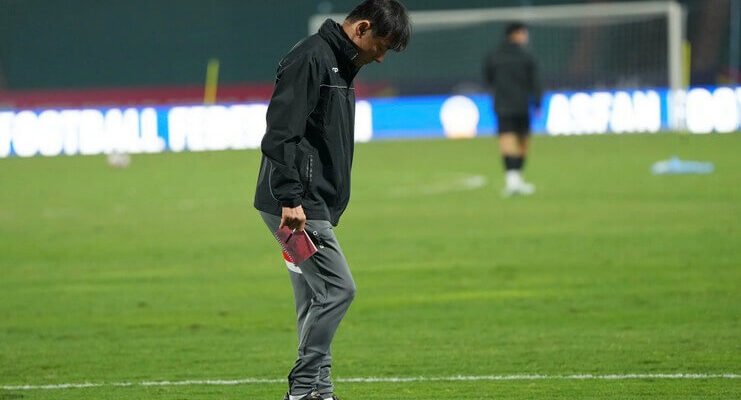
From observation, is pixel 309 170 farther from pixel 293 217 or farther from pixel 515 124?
pixel 515 124

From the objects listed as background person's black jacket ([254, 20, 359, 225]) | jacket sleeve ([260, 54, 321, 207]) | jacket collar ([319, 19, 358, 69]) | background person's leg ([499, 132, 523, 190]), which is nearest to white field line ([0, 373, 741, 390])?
background person's black jacket ([254, 20, 359, 225])

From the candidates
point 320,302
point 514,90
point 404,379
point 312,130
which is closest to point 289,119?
point 312,130

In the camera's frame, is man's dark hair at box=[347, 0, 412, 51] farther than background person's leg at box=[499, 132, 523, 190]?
No

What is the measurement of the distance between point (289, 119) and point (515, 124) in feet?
52.2

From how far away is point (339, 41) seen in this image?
6.91 m

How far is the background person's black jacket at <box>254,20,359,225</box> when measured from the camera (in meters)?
6.71

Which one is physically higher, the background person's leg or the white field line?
the background person's leg

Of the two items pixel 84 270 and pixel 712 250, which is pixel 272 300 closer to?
pixel 84 270

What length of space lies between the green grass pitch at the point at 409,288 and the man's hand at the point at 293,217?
1.55 meters

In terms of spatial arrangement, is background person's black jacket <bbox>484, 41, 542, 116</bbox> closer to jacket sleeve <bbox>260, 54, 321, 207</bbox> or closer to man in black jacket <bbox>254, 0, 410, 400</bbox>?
man in black jacket <bbox>254, 0, 410, 400</bbox>

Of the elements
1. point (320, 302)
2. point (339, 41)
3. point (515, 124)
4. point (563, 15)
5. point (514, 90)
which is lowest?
point (320, 302)

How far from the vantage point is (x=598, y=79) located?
3759 cm

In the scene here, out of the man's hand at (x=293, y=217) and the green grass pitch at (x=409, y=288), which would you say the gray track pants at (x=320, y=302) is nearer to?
the man's hand at (x=293, y=217)

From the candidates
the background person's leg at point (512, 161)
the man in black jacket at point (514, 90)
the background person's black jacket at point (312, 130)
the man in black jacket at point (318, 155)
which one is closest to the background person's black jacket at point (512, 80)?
the man in black jacket at point (514, 90)
